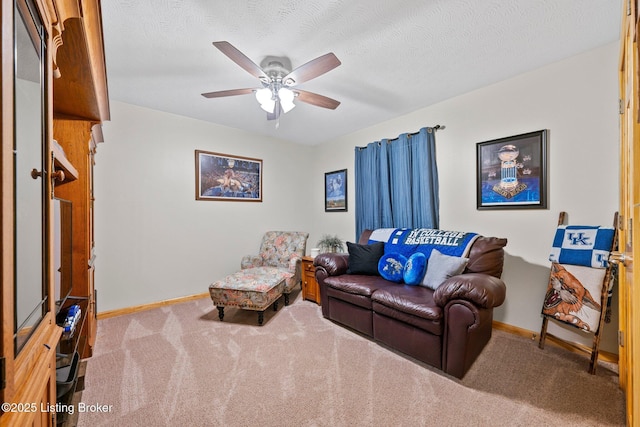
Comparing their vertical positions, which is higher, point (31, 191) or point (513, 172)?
point (513, 172)

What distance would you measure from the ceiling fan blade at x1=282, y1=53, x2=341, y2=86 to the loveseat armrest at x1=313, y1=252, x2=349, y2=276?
1.87m

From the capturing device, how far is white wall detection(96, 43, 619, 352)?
226cm

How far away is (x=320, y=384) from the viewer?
1877 millimetres

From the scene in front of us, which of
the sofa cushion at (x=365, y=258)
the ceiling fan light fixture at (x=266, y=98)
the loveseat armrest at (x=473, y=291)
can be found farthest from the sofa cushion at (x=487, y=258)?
the ceiling fan light fixture at (x=266, y=98)

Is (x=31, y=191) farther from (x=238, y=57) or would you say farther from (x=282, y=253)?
(x=282, y=253)

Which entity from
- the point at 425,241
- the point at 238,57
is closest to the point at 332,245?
the point at 425,241

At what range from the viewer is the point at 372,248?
312 centimetres

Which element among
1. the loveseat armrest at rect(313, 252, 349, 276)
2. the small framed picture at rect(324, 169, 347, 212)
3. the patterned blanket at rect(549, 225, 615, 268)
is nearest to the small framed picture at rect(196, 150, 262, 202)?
the small framed picture at rect(324, 169, 347, 212)

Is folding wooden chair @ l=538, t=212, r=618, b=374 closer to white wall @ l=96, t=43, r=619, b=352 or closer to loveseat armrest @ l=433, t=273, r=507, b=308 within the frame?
white wall @ l=96, t=43, r=619, b=352

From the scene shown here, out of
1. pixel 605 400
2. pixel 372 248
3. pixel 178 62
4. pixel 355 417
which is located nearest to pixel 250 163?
pixel 178 62

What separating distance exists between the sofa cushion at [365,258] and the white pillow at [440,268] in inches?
23.5

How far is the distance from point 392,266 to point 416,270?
0.27m

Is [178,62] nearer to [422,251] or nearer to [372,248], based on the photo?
[372,248]

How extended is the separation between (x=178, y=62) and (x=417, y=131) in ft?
8.98
